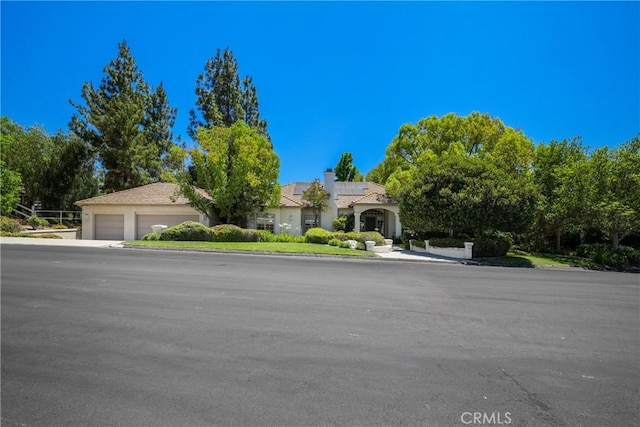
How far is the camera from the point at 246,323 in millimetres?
5625

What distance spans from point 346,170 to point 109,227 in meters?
33.5

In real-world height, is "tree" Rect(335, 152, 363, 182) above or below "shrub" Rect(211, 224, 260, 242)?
above

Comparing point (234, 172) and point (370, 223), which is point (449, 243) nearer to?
point (370, 223)

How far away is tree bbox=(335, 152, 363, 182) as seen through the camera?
171 ft

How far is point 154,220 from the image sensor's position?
88.9 feet

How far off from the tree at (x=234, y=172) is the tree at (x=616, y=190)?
20418mm

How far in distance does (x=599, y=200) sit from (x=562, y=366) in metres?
19.8

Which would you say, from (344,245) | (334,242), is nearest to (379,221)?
(334,242)

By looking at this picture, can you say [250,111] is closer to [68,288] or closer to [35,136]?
[35,136]

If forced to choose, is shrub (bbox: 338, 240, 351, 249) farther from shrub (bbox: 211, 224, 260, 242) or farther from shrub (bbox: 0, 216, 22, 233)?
shrub (bbox: 0, 216, 22, 233)

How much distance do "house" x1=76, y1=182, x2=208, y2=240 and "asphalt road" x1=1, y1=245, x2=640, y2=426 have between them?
1873cm

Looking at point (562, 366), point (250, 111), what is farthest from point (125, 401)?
point (250, 111)

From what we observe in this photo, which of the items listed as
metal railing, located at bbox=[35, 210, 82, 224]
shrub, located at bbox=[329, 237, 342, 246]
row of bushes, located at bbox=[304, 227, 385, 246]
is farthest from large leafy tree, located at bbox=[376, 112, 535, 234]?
metal railing, located at bbox=[35, 210, 82, 224]

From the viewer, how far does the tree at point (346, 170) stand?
Answer: 52031 millimetres
